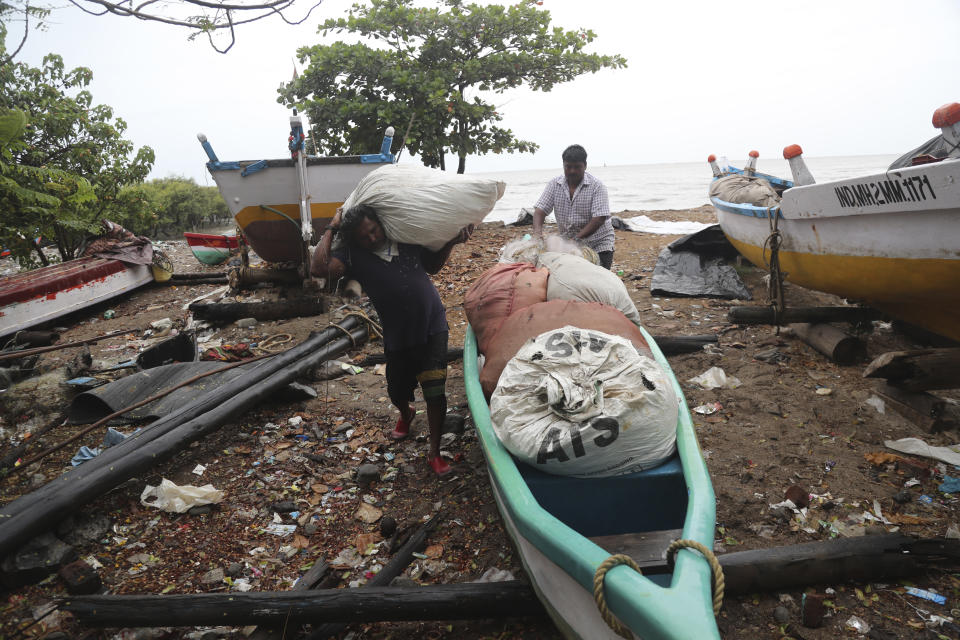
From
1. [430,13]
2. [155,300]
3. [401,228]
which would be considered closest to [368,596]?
[401,228]

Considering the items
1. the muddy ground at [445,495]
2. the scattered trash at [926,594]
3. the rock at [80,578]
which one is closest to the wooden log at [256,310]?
the muddy ground at [445,495]

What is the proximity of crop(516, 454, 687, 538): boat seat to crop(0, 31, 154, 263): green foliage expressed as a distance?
20.0 feet

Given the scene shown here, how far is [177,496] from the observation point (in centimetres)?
282

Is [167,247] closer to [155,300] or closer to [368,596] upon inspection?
[155,300]

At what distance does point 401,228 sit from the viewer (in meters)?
2.62

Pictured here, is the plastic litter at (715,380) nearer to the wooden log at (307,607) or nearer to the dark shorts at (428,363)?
the dark shorts at (428,363)

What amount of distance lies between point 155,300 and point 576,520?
783cm

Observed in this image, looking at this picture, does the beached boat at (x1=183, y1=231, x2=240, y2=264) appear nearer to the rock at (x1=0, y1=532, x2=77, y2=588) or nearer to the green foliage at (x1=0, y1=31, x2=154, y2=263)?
the green foliage at (x1=0, y1=31, x2=154, y2=263)

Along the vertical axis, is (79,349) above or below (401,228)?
below

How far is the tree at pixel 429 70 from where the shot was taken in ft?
30.9

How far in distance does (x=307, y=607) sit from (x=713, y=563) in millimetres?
1410

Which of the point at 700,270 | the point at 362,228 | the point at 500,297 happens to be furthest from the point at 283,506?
the point at 700,270

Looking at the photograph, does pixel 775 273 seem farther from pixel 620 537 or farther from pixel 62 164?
pixel 62 164

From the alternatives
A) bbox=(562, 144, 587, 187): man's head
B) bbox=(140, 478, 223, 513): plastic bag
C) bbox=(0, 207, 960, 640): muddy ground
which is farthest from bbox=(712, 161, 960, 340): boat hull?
bbox=(140, 478, 223, 513): plastic bag
